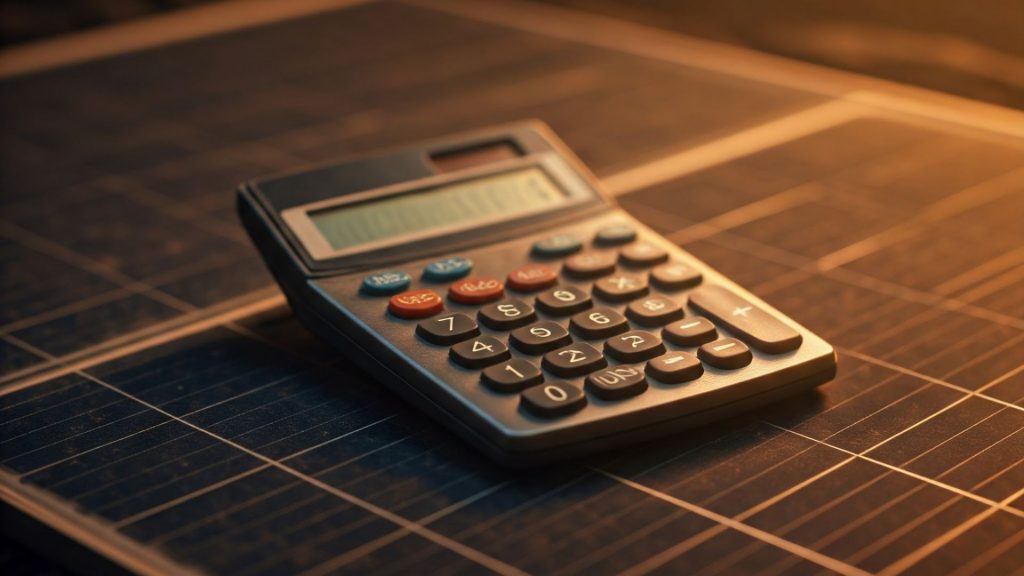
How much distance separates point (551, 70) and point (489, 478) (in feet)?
2.31

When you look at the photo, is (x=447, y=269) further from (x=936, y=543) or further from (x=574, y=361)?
(x=936, y=543)

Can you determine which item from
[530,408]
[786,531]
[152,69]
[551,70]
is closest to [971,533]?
[786,531]

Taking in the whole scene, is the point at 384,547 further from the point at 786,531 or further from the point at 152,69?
the point at 152,69

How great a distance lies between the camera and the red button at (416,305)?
65 cm

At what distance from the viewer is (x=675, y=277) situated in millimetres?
688

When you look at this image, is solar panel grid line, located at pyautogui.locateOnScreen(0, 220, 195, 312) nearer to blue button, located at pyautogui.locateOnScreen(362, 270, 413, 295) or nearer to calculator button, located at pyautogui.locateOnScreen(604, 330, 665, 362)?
blue button, located at pyautogui.locateOnScreen(362, 270, 413, 295)

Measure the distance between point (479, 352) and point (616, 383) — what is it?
0.07 metres

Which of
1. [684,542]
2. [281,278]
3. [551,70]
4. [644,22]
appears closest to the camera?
[684,542]

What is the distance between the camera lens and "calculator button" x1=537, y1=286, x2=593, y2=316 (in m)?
0.66

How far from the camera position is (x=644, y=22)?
56.7 inches

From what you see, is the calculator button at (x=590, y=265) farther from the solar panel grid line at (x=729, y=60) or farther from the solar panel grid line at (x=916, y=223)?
the solar panel grid line at (x=729, y=60)

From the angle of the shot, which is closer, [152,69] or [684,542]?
[684,542]

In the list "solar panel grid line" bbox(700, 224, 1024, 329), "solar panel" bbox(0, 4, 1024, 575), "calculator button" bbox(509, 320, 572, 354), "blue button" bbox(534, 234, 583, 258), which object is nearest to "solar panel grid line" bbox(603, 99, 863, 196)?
"solar panel" bbox(0, 4, 1024, 575)

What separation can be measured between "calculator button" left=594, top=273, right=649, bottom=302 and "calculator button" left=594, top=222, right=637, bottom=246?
4 cm
